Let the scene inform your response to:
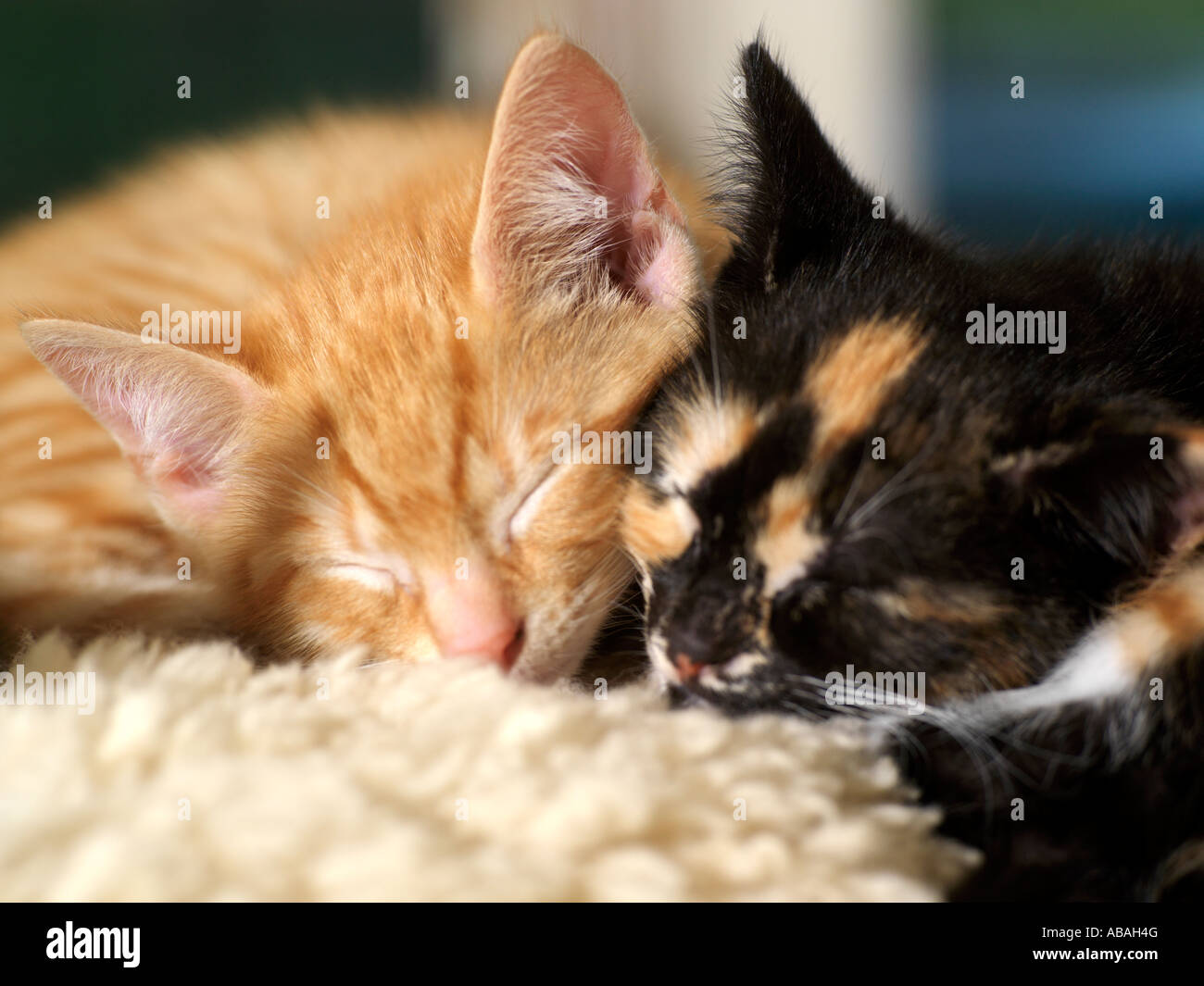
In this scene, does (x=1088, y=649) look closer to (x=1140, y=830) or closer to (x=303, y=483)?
(x=1140, y=830)

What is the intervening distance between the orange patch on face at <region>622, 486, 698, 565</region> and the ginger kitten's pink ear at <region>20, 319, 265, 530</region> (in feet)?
1.22

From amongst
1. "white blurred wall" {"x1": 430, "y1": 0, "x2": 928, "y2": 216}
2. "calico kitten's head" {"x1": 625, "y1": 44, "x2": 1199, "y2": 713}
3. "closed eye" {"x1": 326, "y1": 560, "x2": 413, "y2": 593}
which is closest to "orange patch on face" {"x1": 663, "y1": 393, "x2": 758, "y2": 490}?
"calico kitten's head" {"x1": 625, "y1": 44, "x2": 1199, "y2": 713}

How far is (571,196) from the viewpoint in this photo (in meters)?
0.95

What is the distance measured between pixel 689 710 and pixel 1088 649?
0.92ft

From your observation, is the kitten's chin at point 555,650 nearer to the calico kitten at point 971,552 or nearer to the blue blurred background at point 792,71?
the calico kitten at point 971,552

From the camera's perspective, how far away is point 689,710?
2.39 feet

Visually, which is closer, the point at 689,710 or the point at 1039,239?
the point at 689,710

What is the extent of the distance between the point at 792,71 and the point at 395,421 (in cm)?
109

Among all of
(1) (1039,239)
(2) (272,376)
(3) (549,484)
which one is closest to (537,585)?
(3) (549,484)

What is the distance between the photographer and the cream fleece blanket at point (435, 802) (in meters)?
0.49

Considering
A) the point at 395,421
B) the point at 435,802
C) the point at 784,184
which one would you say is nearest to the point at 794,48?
the point at 784,184

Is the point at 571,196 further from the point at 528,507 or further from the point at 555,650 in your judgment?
the point at 555,650

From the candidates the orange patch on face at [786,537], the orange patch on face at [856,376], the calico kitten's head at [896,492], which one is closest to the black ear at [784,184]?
the calico kitten's head at [896,492]

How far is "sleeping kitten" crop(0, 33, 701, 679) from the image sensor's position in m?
0.87
